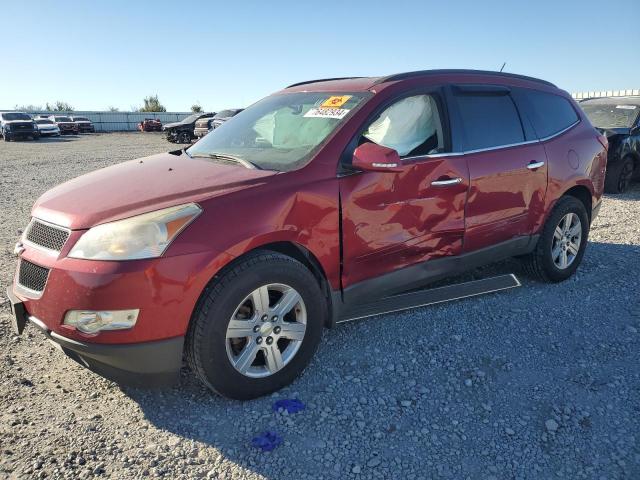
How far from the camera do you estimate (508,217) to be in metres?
4.19

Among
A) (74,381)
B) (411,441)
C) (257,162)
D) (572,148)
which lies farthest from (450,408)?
(572,148)

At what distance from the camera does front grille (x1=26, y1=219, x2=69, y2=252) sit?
2660 mm

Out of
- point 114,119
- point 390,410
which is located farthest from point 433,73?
point 114,119

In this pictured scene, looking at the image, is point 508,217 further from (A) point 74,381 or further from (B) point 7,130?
(B) point 7,130

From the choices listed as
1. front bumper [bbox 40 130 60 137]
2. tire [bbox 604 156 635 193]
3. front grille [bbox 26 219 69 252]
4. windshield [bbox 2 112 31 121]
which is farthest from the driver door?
front bumper [bbox 40 130 60 137]

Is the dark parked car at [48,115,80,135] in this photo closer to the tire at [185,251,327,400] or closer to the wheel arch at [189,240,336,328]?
the wheel arch at [189,240,336,328]

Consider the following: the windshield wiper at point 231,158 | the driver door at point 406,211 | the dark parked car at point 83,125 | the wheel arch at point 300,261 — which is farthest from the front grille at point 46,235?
the dark parked car at point 83,125

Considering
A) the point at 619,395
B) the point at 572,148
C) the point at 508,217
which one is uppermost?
the point at 572,148

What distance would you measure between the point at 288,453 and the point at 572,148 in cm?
375

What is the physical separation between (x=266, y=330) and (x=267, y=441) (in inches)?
23.1

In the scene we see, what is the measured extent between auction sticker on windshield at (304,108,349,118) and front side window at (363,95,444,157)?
21 centimetres

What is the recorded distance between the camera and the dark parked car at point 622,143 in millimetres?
8945

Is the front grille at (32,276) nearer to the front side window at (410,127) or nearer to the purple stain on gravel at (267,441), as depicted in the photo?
the purple stain on gravel at (267,441)

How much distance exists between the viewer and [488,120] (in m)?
4.06
